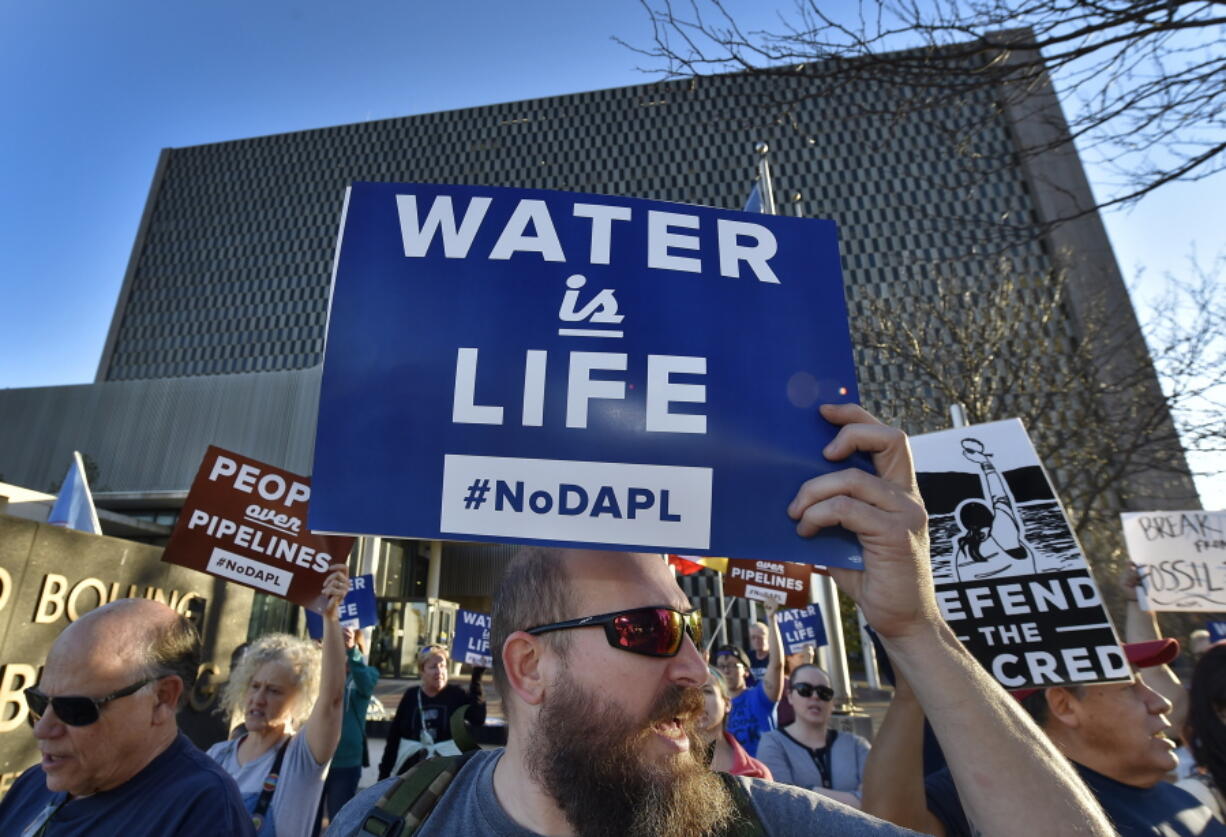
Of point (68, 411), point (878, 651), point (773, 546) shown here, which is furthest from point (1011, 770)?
point (68, 411)

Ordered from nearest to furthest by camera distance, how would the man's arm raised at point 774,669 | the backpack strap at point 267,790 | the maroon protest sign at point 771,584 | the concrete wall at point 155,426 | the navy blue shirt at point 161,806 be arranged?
the navy blue shirt at point 161,806 < the backpack strap at point 267,790 < the man's arm raised at point 774,669 < the maroon protest sign at point 771,584 < the concrete wall at point 155,426

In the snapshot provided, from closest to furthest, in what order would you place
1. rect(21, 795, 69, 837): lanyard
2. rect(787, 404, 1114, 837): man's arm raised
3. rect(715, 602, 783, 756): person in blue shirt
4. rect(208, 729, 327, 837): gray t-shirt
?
rect(787, 404, 1114, 837): man's arm raised → rect(21, 795, 69, 837): lanyard → rect(208, 729, 327, 837): gray t-shirt → rect(715, 602, 783, 756): person in blue shirt

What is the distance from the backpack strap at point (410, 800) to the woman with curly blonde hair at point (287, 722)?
1.67 metres

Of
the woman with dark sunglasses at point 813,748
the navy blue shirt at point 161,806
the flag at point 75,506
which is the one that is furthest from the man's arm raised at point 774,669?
the flag at point 75,506

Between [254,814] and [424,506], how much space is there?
248 centimetres

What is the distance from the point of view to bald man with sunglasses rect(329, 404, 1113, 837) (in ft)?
3.99

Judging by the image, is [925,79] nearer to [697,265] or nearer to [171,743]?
[697,265]

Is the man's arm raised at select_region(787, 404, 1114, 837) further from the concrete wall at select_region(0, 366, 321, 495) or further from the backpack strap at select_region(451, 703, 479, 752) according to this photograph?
the concrete wall at select_region(0, 366, 321, 495)

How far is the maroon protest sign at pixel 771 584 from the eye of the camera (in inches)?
281

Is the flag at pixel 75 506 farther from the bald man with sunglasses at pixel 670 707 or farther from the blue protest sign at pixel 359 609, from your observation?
the bald man with sunglasses at pixel 670 707

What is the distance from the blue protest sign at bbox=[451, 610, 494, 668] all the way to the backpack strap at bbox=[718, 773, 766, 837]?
7607 millimetres

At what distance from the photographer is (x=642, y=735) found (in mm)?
1346

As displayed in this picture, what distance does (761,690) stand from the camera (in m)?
6.33

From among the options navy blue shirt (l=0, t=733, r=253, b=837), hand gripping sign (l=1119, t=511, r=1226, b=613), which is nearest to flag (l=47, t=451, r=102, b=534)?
navy blue shirt (l=0, t=733, r=253, b=837)
